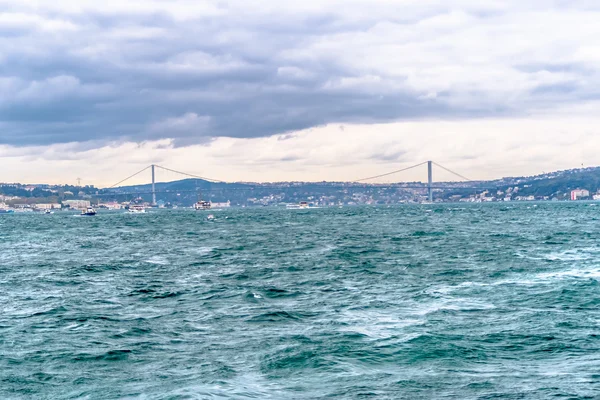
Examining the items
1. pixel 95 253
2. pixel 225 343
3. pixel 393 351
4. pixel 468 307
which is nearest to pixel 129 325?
pixel 225 343

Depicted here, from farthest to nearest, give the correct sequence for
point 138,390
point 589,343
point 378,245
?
point 378,245 → point 589,343 → point 138,390

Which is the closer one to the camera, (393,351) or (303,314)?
(393,351)

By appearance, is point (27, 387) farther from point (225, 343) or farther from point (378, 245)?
point (378, 245)

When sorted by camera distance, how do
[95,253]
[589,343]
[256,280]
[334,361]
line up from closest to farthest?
1. [334,361]
2. [589,343]
3. [256,280]
4. [95,253]

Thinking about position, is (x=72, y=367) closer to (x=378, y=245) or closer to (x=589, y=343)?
(x=589, y=343)

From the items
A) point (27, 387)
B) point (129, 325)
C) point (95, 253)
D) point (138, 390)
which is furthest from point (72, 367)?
point (95, 253)

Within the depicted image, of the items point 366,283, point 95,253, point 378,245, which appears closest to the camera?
point 366,283
